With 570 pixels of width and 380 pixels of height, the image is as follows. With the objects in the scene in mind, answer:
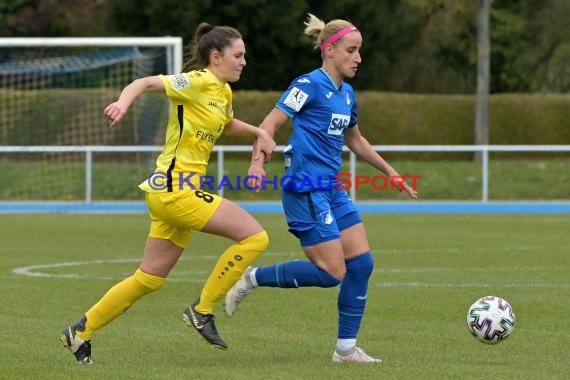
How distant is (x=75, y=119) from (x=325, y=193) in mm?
23514

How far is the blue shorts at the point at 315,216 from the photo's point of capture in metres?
7.86

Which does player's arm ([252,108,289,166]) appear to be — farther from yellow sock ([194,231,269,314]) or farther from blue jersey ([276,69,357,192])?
yellow sock ([194,231,269,314])

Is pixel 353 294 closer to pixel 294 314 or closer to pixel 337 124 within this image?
pixel 337 124

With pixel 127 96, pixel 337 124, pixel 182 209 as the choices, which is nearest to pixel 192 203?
pixel 182 209

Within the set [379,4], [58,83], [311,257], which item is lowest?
[311,257]

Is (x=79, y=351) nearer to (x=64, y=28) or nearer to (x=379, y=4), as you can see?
(x=379, y=4)

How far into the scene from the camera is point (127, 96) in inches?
284

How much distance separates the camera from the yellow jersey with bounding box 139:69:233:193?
7.71 m

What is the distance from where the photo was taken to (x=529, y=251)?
15891mm

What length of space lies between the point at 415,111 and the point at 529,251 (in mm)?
20126

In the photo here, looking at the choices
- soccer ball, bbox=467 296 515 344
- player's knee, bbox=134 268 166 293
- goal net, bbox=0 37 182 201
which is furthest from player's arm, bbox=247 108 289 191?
goal net, bbox=0 37 182 201

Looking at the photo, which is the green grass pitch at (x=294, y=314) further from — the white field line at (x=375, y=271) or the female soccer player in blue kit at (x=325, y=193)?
the female soccer player in blue kit at (x=325, y=193)

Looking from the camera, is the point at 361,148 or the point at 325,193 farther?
the point at 361,148

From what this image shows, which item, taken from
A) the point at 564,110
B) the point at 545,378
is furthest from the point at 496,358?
the point at 564,110
